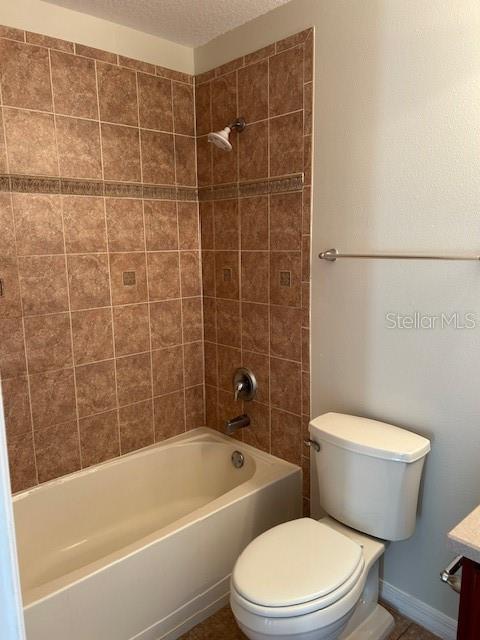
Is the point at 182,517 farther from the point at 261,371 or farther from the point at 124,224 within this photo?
the point at 124,224

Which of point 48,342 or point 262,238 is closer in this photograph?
point 48,342

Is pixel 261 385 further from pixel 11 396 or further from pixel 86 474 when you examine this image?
pixel 11 396

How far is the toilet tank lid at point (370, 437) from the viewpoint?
1.63m

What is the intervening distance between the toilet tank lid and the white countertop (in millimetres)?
498

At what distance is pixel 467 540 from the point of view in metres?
1.04

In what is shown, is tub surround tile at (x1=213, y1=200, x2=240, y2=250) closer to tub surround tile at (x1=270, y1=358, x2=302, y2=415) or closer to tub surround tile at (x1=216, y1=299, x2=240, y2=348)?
tub surround tile at (x1=216, y1=299, x2=240, y2=348)

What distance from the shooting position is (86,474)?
2.25 metres

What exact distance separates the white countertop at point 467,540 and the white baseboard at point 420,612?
37.1 inches

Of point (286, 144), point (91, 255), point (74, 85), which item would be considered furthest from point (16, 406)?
point (286, 144)

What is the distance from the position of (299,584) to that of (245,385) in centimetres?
110

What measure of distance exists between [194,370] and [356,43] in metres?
1.75

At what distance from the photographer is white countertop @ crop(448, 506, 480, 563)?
1021 millimetres

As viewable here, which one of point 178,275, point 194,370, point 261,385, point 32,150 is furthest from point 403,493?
point 32,150

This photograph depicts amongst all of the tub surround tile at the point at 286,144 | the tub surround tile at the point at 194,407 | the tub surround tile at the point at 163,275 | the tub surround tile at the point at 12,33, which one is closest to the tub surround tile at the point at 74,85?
the tub surround tile at the point at 12,33
